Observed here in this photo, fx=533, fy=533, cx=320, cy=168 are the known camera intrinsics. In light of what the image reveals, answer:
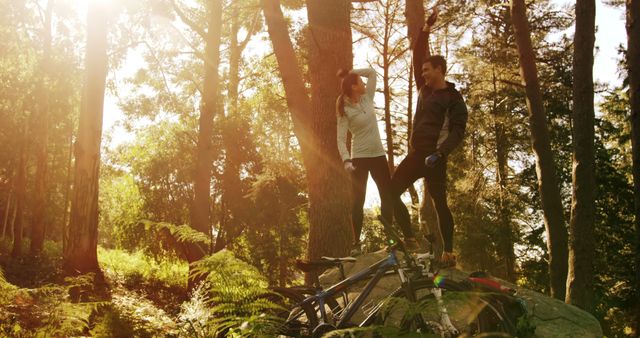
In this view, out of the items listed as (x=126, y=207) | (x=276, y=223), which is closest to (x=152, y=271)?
(x=126, y=207)

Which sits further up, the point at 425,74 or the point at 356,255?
the point at 425,74

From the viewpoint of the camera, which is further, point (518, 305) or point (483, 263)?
point (483, 263)

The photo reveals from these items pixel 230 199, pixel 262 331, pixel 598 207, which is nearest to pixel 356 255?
pixel 262 331

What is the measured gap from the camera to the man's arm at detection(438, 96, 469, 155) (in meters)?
5.33

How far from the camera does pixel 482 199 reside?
22250 millimetres

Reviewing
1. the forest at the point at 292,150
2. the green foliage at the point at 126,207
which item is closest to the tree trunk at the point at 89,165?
the forest at the point at 292,150

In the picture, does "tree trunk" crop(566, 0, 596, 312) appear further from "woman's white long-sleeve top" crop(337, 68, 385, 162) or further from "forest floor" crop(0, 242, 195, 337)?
"forest floor" crop(0, 242, 195, 337)

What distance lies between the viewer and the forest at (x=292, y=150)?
8898mm

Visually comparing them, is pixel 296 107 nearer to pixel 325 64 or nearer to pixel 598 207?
pixel 325 64

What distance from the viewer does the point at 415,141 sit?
18.9ft

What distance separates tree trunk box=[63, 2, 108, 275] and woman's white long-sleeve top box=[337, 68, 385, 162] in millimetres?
7494

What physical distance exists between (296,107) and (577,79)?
17.1 ft

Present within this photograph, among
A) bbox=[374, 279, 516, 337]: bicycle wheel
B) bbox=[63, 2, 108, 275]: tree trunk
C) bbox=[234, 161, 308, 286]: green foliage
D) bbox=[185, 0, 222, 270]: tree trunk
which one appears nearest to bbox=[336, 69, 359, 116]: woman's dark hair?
bbox=[374, 279, 516, 337]: bicycle wheel

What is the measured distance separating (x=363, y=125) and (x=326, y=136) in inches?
66.8
